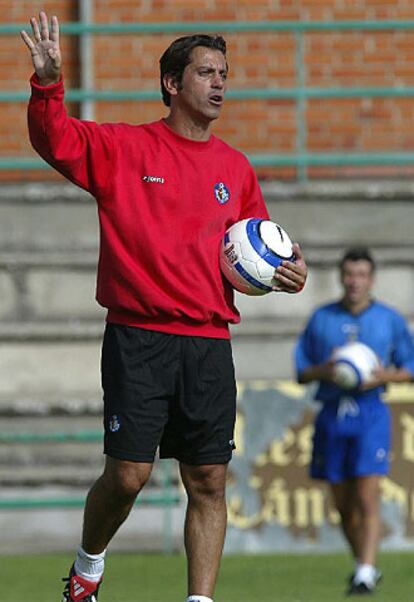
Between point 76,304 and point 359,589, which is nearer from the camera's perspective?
point 359,589

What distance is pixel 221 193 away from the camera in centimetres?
743

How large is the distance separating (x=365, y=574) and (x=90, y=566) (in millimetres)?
3135

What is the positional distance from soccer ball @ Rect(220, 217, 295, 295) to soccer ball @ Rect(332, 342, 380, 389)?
10.6 ft

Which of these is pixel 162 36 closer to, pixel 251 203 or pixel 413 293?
pixel 413 293

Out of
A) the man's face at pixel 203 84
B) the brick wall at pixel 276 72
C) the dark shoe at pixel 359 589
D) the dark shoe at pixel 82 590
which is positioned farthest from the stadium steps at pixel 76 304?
the man's face at pixel 203 84

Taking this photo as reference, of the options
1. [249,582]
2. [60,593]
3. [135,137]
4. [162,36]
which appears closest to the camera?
[135,137]

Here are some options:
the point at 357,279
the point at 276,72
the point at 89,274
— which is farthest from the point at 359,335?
the point at 276,72

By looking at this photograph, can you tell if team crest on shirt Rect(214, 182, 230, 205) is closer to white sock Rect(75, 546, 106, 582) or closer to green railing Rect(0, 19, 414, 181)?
white sock Rect(75, 546, 106, 582)

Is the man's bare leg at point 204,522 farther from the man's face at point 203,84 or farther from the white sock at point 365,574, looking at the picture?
the white sock at point 365,574

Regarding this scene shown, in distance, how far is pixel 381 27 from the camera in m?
14.1

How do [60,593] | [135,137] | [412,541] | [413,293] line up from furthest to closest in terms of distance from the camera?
[413,293]
[412,541]
[60,593]
[135,137]

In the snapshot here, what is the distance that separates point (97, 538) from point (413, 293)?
264 inches

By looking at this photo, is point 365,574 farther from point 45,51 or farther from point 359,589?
point 45,51

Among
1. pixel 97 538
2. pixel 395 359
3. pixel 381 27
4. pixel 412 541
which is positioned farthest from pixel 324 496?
pixel 97 538
